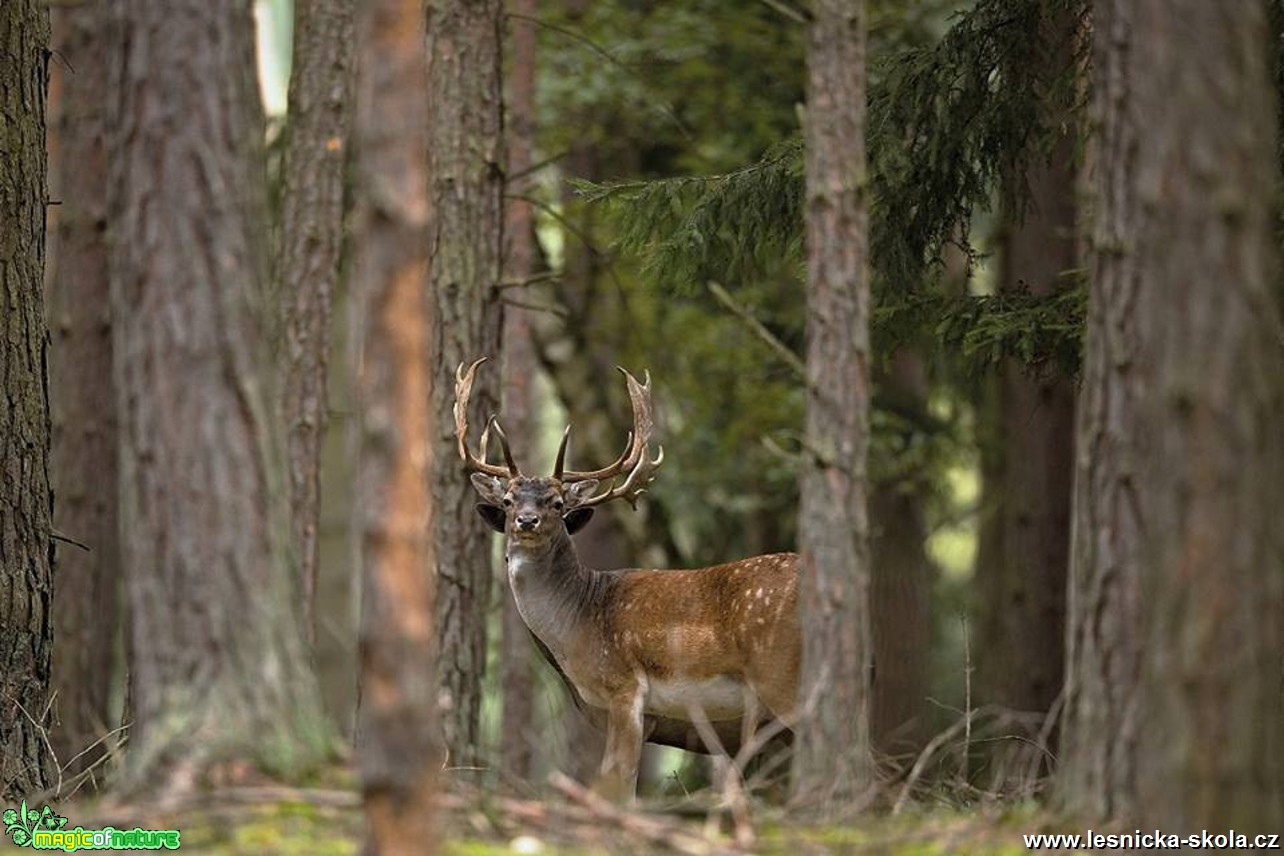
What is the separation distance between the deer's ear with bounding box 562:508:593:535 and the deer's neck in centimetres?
16

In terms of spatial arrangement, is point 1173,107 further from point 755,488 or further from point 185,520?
point 755,488

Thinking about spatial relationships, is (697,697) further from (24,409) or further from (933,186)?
(24,409)

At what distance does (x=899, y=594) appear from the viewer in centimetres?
1719

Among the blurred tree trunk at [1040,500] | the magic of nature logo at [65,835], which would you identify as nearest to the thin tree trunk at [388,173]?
the magic of nature logo at [65,835]

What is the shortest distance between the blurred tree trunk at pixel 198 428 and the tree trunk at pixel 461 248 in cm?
387

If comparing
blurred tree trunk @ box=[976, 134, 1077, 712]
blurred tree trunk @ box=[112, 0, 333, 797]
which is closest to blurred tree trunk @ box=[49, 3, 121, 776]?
blurred tree trunk @ box=[976, 134, 1077, 712]

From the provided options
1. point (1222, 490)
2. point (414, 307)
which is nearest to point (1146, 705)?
point (1222, 490)

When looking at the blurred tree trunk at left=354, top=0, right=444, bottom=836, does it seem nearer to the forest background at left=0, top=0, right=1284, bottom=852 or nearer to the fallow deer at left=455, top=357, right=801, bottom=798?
the forest background at left=0, top=0, right=1284, bottom=852

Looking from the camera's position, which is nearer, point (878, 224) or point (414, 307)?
point (414, 307)

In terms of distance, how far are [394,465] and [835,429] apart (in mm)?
1998

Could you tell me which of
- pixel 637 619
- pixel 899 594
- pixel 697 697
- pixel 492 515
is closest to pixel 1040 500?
pixel 899 594

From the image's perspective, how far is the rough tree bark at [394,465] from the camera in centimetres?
587

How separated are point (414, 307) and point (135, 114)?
1609 millimetres

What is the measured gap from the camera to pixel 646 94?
18391 millimetres
